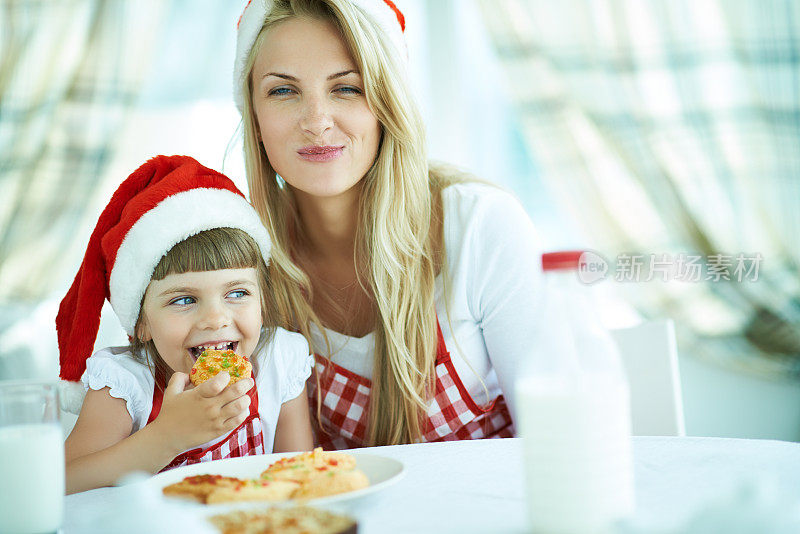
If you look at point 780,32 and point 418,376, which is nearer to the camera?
point 418,376

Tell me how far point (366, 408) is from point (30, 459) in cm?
94

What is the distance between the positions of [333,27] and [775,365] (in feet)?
7.57

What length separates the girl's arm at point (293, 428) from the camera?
155 centimetres

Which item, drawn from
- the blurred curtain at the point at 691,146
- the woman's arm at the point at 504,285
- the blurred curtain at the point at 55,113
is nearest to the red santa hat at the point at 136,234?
the woman's arm at the point at 504,285

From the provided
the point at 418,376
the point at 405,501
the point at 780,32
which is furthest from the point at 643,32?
the point at 405,501

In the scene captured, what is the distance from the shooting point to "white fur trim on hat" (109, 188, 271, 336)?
1.43m

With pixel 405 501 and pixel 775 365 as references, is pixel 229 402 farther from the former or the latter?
pixel 775 365

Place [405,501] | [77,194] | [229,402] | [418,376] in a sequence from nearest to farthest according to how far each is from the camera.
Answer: [405,501] → [229,402] → [418,376] → [77,194]

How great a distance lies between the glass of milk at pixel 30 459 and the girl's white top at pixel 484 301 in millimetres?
902

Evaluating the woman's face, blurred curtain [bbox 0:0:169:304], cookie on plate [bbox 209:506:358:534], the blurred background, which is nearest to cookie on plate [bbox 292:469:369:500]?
cookie on plate [bbox 209:506:358:534]

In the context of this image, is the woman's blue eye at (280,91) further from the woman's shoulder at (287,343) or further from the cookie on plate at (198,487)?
the cookie on plate at (198,487)

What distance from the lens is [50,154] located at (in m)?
3.17

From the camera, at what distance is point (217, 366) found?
132 centimetres

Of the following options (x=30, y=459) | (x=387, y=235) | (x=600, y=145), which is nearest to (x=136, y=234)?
(x=387, y=235)
